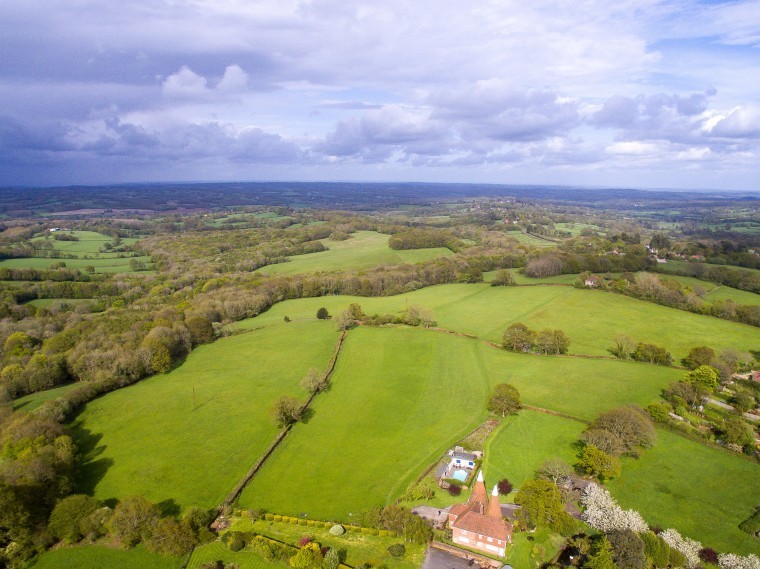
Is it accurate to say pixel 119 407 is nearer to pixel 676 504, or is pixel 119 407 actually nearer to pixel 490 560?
pixel 490 560

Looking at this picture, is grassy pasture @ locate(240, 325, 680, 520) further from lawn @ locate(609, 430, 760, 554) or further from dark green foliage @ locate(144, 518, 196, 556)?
lawn @ locate(609, 430, 760, 554)

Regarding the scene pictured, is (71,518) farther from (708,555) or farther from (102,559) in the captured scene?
(708,555)

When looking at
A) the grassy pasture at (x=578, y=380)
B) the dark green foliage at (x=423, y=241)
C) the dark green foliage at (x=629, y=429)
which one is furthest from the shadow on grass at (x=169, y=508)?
the dark green foliage at (x=423, y=241)

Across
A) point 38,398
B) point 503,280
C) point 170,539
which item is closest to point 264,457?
point 170,539

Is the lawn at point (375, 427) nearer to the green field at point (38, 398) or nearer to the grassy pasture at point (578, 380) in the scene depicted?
the grassy pasture at point (578, 380)

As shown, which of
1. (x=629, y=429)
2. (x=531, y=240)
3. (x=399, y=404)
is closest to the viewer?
(x=629, y=429)

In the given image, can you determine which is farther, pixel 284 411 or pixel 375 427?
pixel 375 427

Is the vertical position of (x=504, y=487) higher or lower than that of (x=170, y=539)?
higher
